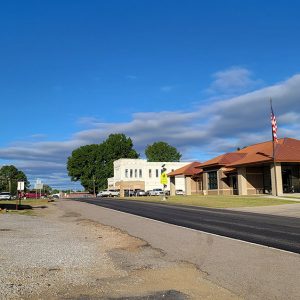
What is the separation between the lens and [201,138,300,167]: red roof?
48228 millimetres

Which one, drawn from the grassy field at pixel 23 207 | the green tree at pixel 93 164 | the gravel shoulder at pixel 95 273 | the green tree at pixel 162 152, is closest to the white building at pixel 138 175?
the green tree at pixel 93 164

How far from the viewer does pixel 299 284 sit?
780 cm

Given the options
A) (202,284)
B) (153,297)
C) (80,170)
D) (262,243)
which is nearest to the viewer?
(153,297)

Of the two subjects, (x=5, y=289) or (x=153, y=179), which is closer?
(x=5, y=289)

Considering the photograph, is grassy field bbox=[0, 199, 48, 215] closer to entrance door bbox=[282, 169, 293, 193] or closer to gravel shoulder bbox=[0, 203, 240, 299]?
gravel shoulder bbox=[0, 203, 240, 299]

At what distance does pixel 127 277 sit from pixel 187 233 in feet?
27.0

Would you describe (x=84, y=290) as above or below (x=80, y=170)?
below

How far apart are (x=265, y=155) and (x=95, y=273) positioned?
1753 inches

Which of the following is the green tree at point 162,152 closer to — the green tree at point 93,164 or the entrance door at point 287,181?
the green tree at point 93,164

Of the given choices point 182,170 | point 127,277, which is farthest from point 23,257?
point 182,170

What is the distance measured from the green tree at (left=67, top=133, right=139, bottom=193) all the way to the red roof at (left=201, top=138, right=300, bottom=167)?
66.3 m

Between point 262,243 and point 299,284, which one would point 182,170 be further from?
point 299,284

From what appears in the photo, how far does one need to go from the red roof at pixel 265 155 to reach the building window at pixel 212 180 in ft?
4.61

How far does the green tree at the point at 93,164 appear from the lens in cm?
12456
